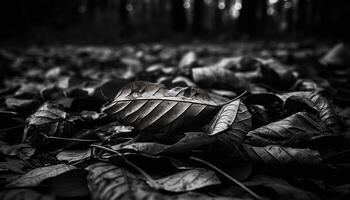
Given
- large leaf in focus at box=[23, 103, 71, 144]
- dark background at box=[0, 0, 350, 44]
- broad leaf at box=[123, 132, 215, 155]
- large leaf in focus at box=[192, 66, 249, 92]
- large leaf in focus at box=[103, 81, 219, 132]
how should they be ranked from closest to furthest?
broad leaf at box=[123, 132, 215, 155]
large leaf in focus at box=[103, 81, 219, 132]
large leaf in focus at box=[23, 103, 71, 144]
large leaf in focus at box=[192, 66, 249, 92]
dark background at box=[0, 0, 350, 44]

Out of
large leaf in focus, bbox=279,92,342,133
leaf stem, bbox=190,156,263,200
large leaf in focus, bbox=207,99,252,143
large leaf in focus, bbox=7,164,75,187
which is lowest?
leaf stem, bbox=190,156,263,200

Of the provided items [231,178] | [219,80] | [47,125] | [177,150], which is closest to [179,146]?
[177,150]

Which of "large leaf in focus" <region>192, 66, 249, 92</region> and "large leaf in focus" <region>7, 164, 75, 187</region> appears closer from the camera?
"large leaf in focus" <region>7, 164, 75, 187</region>

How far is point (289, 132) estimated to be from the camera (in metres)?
0.80

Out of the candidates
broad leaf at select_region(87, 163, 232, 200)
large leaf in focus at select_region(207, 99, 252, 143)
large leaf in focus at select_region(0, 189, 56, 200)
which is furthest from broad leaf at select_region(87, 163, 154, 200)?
large leaf in focus at select_region(207, 99, 252, 143)

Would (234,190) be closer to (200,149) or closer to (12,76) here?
(200,149)

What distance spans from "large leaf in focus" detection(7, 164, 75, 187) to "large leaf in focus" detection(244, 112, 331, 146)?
0.49 metres

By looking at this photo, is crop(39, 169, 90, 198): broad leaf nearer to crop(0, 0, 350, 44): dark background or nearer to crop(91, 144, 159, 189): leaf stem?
crop(91, 144, 159, 189): leaf stem

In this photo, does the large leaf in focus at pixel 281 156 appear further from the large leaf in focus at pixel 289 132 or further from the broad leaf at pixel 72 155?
the broad leaf at pixel 72 155

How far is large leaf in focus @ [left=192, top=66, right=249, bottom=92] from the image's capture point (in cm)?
135

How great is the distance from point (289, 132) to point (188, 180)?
0.34m

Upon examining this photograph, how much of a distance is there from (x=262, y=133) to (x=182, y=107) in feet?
0.77

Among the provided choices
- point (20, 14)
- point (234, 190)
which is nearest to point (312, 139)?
point (234, 190)

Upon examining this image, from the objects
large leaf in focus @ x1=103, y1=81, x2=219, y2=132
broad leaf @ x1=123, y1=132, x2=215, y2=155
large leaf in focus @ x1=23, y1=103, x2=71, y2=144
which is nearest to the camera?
broad leaf @ x1=123, y1=132, x2=215, y2=155
